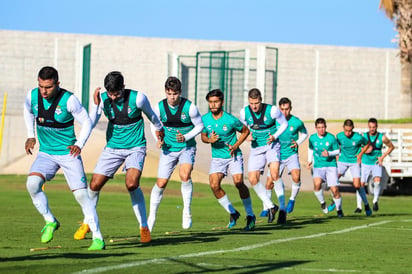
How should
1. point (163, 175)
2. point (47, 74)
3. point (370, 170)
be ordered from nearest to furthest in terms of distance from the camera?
point (47, 74), point (163, 175), point (370, 170)

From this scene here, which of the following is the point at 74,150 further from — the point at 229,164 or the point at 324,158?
the point at 324,158

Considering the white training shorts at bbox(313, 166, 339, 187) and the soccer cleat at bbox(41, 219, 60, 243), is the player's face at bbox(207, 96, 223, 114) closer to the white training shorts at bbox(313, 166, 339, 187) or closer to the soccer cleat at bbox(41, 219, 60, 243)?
the soccer cleat at bbox(41, 219, 60, 243)

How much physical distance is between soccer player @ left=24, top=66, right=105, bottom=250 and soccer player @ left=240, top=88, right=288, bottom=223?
5.91 meters

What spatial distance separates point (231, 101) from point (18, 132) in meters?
10.2

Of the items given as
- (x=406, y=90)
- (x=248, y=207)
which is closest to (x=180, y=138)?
(x=248, y=207)

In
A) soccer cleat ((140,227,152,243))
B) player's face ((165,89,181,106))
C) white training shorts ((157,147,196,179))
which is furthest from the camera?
white training shorts ((157,147,196,179))

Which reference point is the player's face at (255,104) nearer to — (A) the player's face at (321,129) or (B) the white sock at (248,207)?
(B) the white sock at (248,207)

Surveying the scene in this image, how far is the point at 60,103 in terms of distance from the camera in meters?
11.4

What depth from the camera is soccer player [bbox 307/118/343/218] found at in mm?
21281

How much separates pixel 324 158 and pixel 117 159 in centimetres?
989

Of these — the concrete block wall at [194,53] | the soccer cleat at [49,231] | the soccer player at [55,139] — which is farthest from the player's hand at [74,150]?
the concrete block wall at [194,53]

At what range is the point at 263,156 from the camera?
1773 cm

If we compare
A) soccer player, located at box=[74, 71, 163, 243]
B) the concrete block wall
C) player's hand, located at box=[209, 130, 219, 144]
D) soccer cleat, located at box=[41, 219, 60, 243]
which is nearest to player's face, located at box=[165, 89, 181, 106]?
player's hand, located at box=[209, 130, 219, 144]

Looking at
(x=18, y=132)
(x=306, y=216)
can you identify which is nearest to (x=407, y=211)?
(x=306, y=216)
